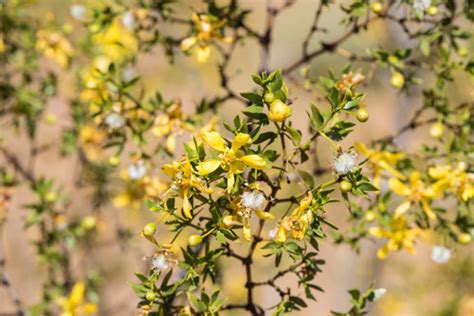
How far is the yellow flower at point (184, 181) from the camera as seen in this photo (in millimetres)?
1223

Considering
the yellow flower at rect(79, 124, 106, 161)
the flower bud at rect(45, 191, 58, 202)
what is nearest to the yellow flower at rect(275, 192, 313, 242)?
the flower bud at rect(45, 191, 58, 202)

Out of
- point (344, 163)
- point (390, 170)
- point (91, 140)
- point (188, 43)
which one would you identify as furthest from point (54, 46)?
point (344, 163)

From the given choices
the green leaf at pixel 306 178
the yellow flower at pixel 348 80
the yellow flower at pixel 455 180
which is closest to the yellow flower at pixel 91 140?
the yellow flower at pixel 348 80

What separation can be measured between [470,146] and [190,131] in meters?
0.86

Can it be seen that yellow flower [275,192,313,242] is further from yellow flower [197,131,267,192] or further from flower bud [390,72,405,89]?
flower bud [390,72,405,89]

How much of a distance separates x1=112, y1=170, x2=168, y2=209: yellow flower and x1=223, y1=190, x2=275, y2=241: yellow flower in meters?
0.71

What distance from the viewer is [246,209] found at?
124 centimetres

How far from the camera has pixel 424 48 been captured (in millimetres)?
1751

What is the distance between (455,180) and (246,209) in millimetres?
748

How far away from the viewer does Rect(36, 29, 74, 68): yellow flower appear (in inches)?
102

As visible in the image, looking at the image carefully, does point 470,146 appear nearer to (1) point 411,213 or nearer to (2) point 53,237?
(1) point 411,213

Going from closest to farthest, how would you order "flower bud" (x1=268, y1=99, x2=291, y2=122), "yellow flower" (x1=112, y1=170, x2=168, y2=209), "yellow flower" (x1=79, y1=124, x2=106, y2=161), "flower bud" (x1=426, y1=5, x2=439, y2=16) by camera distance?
"flower bud" (x1=268, y1=99, x2=291, y2=122) → "flower bud" (x1=426, y1=5, x2=439, y2=16) → "yellow flower" (x1=112, y1=170, x2=168, y2=209) → "yellow flower" (x1=79, y1=124, x2=106, y2=161)

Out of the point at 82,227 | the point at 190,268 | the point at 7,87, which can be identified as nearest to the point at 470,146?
the point at 190,268

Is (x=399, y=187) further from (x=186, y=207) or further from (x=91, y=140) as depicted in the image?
(x=91, y=140)
